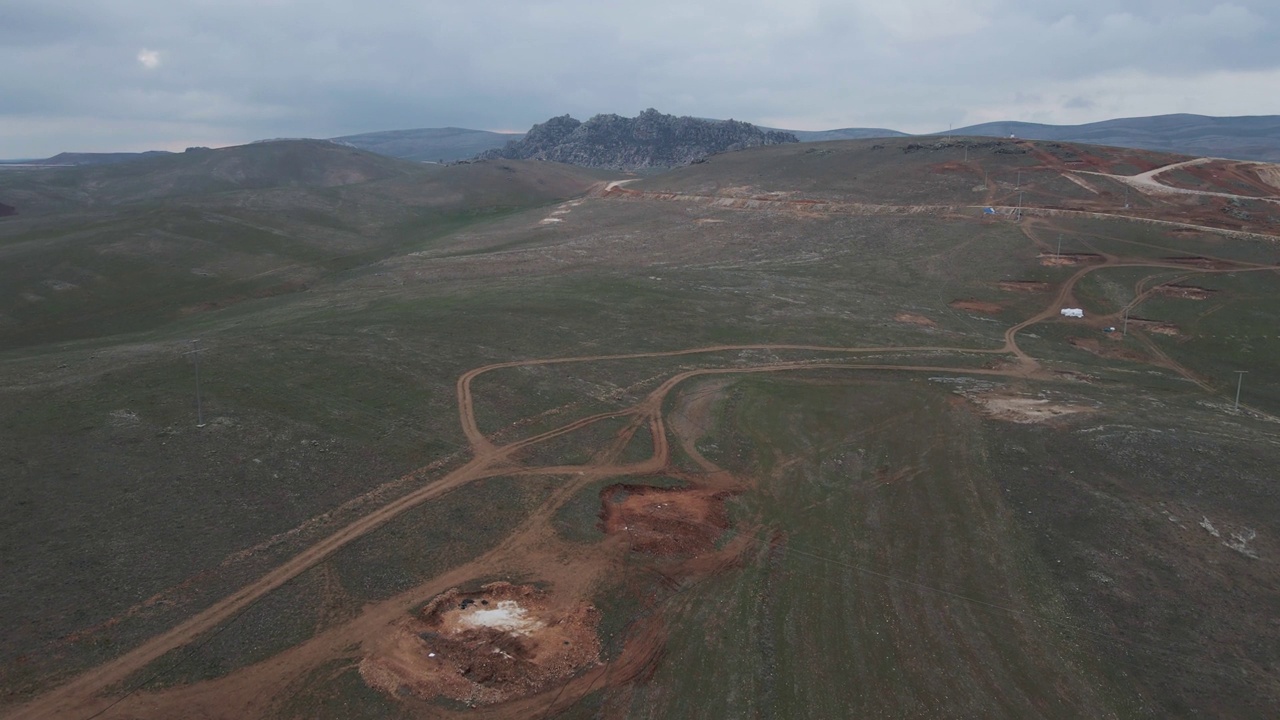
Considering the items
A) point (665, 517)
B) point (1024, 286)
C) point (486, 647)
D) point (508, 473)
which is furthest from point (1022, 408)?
point (1024, 286)

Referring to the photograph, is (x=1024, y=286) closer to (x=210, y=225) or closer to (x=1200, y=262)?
(x=1200, y=262)

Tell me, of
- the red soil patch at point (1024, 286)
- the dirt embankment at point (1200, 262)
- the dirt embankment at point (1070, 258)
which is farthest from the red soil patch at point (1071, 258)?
the dirt embankment at point (1200, 262)

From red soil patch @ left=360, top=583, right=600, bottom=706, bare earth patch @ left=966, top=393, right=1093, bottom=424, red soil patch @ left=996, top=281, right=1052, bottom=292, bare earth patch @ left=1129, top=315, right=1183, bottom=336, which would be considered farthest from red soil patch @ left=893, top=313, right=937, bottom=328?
red soil patch @ left=360, top=583, right=600, bottom=706

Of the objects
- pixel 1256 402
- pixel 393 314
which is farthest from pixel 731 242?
pixel 1256 402

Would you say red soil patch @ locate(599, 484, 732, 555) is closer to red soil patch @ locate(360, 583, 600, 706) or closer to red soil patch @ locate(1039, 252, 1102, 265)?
red soil patch @ locate(360, 583, 600, 706)

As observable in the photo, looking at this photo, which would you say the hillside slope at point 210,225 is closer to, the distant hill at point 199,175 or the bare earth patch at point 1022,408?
the distant hill at point 199,175

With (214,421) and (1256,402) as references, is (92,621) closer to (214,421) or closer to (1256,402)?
(214,421)
